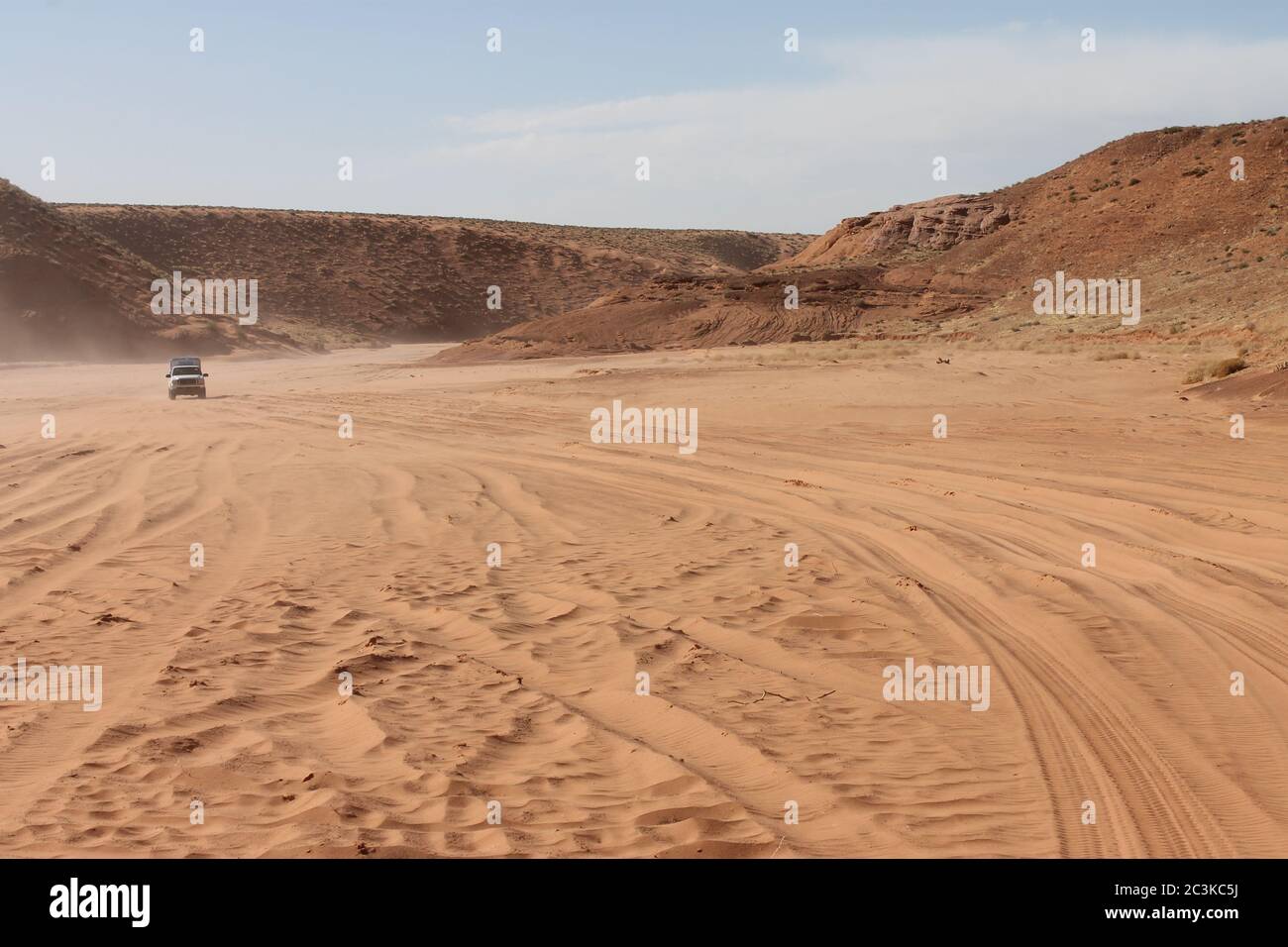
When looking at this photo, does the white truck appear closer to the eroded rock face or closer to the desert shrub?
the desert shrub

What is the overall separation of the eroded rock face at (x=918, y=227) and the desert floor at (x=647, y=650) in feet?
166

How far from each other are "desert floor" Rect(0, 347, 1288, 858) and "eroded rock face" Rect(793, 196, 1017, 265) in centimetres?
5055

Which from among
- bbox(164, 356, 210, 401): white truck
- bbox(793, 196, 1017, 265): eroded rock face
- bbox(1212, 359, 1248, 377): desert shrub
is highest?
bbox(793, 196, 1017, 265): eroded rock face

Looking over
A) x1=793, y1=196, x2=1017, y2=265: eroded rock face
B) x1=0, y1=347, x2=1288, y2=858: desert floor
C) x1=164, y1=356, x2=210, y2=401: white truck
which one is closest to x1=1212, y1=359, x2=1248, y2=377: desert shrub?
x1=0, y1=347, x2=1288, y2=858: desert floor

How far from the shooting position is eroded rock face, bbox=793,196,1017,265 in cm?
6250

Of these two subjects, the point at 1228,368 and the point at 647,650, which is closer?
the point at 647,650

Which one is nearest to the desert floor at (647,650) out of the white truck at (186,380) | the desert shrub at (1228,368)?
the desert shrub at (1228,368)

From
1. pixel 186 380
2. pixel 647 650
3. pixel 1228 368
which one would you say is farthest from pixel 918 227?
pixel 647 650

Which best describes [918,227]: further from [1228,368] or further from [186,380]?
[186,380]

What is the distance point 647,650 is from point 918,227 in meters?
63.5

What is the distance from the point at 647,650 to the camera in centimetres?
641

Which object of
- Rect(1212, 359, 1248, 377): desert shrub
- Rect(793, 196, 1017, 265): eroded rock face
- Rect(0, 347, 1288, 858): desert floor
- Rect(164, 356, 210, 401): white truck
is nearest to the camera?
Rect(0, 347, 1288, 858): desert floor

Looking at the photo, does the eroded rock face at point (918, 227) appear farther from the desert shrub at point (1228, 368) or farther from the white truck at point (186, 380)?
the white truck at point (186, 380)

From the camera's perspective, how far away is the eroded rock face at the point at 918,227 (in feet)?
205
